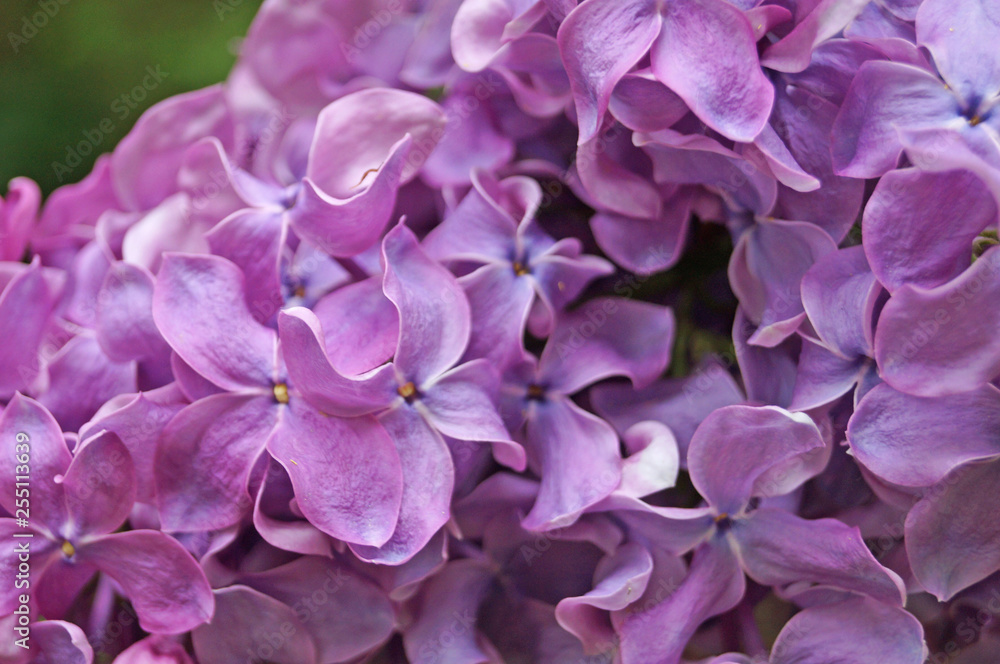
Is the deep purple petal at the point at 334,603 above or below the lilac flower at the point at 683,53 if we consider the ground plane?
below

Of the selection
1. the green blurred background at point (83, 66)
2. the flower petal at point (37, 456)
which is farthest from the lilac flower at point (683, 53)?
the green blurred background at point (83, 66)

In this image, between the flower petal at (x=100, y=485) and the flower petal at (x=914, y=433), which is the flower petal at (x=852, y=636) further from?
the flower petal at (x=100, y=485)

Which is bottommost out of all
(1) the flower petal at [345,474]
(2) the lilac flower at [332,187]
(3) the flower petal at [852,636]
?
(3) the flower petal at [852,636]

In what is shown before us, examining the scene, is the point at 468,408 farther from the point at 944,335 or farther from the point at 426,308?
the point at 944,335

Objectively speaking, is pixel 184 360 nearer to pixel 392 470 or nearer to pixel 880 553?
pixel 392 470

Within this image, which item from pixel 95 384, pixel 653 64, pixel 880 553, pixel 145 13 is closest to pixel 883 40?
pixel 653 64

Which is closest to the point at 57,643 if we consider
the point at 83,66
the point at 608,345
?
the point at 608,345

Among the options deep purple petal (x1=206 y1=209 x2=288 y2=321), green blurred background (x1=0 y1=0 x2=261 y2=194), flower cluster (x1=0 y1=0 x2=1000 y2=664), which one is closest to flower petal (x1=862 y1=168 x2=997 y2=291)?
flower cluster (x1=0 y1=0 x2=1000 y2=664)
